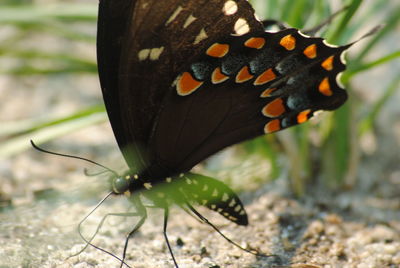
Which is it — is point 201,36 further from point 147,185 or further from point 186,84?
point 147,185

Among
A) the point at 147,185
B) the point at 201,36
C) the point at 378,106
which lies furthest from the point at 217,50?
the point at 378,106

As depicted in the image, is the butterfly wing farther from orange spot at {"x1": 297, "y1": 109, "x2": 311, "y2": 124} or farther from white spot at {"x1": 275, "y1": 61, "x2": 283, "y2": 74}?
orange spot at {"x1": 297, "y1": 109, "x2": 311, "y2": 124}

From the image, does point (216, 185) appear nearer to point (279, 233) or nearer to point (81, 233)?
point (279, 233)

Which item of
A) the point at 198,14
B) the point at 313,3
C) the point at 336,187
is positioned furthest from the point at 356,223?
the point at 198,14

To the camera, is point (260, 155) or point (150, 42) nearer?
point (150, 42)

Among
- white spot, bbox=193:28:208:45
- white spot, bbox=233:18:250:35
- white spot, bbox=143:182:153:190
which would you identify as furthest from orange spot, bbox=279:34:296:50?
white spot, bbox=143:182:153:190

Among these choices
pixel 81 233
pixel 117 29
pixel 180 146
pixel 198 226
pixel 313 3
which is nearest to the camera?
pixel 117 29
